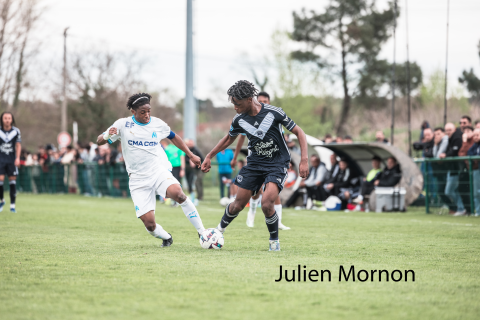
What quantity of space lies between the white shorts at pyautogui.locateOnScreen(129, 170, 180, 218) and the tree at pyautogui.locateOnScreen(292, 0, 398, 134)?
110 feet

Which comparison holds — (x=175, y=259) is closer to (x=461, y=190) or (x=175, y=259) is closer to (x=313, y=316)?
(x=313, y=316)

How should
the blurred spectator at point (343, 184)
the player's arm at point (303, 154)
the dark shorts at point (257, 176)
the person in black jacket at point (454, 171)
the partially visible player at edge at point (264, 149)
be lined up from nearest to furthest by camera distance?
the player's arm at point (303, 154)
the partially visible player at edge at point (264, 149)
the dark shorts at point (257, 176)
the person in black jacket at point (454, 171)
the blurred spectator at point (343, 184)

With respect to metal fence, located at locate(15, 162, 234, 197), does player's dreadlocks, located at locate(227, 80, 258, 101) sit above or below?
above

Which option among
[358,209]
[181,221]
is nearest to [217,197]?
[358,209]

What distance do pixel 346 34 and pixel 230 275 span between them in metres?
36.9

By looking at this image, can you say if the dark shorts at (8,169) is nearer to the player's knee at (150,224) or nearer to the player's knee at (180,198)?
the player's knee at (150,224)

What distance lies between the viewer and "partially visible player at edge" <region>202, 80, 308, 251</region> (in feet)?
23.6

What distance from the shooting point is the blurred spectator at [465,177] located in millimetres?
13883

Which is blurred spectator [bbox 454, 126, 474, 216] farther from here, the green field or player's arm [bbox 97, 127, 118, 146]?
player's arm [bbox 97, 127, 118, 146]

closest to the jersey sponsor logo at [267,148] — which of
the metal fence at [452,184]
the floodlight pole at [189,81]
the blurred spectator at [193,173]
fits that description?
the metal fence at [452,184]

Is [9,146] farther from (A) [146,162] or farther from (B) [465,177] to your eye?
(B) [465,177]

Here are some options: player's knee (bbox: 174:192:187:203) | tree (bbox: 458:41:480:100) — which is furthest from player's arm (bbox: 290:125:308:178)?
tree (bbox: 458:41:480:100)

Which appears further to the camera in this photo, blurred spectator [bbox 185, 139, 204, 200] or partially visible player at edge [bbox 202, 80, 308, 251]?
blurred spectator [bbox 185, 139, 204, 200]

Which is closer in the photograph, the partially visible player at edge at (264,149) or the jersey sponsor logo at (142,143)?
the partially visible player at edge at (264,149)
